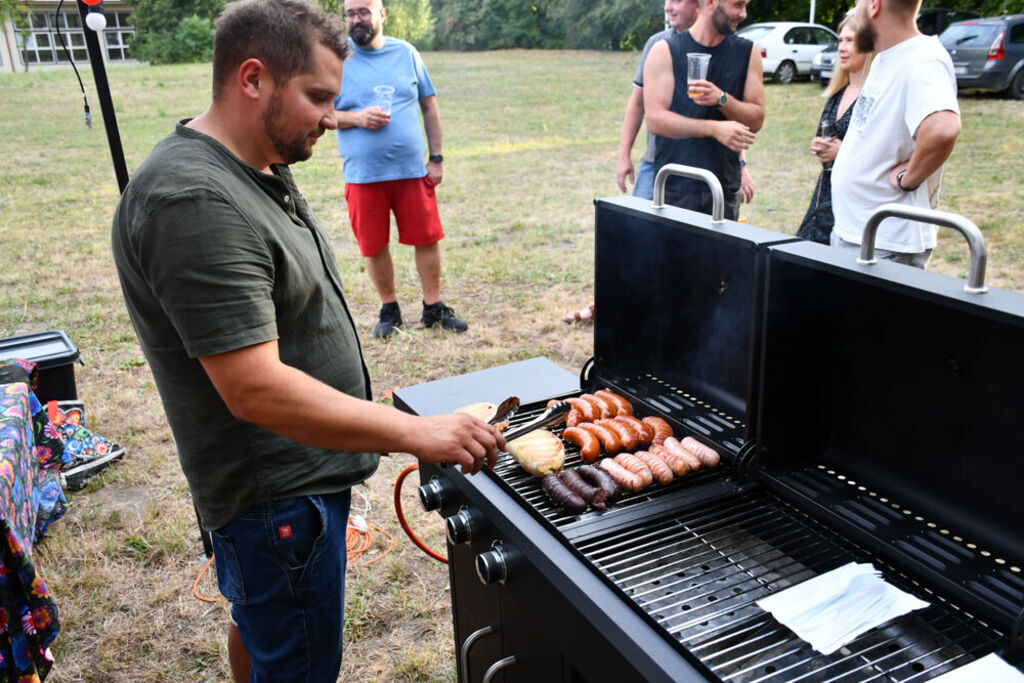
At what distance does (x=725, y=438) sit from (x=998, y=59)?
46.9 ft

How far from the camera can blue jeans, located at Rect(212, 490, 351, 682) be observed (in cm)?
164

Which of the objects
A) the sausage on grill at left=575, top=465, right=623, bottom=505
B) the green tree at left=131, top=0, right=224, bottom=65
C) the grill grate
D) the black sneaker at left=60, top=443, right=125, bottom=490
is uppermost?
the green tree at left=131, top=0, right=224, bottom=65

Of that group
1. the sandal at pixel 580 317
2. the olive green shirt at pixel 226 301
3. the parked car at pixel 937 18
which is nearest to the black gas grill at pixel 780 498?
the olive green shirt at pixel 226 301

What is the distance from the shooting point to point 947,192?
8180 millimetres

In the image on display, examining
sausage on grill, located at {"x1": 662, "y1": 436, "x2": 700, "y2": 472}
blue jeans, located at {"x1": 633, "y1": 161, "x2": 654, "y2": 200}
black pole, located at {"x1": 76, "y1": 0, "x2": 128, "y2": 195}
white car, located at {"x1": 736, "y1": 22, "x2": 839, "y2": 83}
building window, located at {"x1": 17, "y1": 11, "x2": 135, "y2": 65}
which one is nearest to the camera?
sausage on grill, located at {"x1": 662, "y1": 436, "x2": 700, "y2": 472}

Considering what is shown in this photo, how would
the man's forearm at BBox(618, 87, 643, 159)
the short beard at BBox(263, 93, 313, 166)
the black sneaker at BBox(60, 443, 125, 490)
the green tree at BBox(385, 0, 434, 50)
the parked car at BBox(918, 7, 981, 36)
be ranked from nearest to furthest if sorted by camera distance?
the short beard at BBox(263, 93, 313, 166), the black sneaker at BBox(60, 443, 125, 490), the man's forearm at BBox(618, 87, 643, 159), the green tree at BBox(385, 0, 434, 50), the parked car at BBox(918, 7, 981, 36)

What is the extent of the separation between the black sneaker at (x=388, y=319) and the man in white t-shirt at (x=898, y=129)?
A: 2945mm

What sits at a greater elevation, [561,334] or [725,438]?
[725,438]

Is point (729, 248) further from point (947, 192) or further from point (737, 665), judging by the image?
point (947, 192)

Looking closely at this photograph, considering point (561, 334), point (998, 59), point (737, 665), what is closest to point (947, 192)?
point (561, 334)

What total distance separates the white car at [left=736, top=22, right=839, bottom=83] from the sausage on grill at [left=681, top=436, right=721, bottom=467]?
16.8m

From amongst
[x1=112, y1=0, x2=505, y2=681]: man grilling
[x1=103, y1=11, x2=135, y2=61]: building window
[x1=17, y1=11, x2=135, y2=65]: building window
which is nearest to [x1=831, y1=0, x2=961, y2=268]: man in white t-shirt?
[x1=112, y1=0, x2=505, y2=681]: man grilling

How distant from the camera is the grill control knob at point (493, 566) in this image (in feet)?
5.04

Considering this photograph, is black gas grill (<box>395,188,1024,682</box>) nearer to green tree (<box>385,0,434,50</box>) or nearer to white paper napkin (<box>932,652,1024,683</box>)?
white paper napkin (<box>932,652,1024,683</box>)
